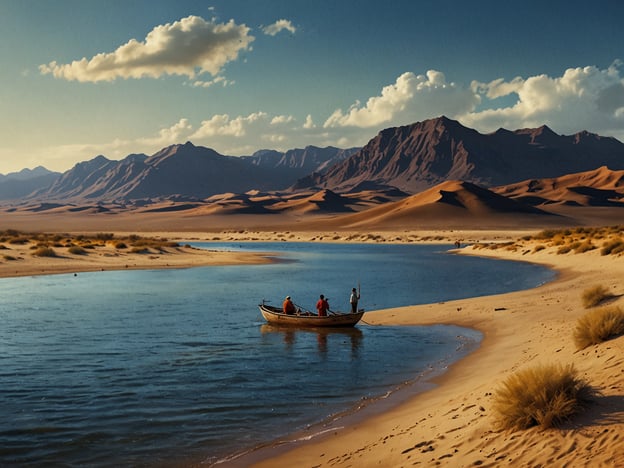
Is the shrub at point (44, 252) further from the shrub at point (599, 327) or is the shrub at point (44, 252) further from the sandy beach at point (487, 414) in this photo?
the shrub at point (599, 327)

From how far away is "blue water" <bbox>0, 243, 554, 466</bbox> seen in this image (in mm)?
10273

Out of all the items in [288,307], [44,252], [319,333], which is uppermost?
[44,252]

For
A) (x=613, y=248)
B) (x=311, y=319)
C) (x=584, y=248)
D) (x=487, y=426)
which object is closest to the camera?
(x=487, y=426)

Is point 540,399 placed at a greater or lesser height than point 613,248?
lesser

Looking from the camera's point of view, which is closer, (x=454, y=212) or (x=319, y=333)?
(x=319, y=333)

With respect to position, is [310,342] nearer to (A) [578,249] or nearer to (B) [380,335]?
(B) [380,335]

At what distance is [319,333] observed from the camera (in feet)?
68.3

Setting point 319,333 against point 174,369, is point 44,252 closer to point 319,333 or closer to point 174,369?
point 319,333

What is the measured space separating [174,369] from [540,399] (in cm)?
950

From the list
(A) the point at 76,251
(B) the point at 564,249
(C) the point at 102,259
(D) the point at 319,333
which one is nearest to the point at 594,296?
(D) the point at 319,333

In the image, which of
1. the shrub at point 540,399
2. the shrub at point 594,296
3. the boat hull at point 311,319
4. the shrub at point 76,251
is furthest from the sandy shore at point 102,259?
the shrub at point 540,399

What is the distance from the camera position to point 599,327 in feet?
41.6

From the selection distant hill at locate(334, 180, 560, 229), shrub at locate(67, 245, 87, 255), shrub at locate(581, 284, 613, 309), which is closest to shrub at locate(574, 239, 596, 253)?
shrub at locate(581, 284, 613, 309)

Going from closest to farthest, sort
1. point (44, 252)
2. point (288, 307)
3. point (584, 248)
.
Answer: point (288, 307) < point (584, 248) < point (44, 252)
